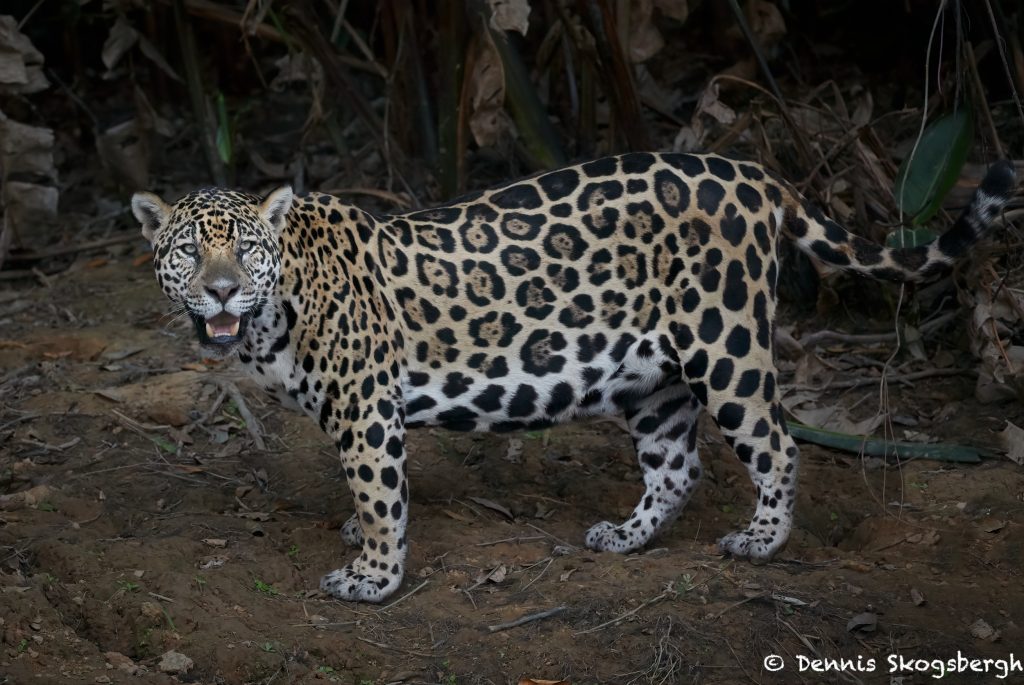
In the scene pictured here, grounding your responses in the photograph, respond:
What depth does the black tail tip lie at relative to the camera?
597 cm

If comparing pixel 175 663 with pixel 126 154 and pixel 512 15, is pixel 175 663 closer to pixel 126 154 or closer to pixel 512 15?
pixel 512 15

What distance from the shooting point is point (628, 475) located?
775 cm

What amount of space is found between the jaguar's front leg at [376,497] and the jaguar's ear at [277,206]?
0.95 metres

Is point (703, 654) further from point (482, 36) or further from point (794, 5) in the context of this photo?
point (794, 5)

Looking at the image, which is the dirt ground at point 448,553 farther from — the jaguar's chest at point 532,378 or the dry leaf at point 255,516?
the jaguar's chest at point 532,378

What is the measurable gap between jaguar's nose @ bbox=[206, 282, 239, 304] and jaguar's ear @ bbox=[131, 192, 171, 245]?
0.54 metres

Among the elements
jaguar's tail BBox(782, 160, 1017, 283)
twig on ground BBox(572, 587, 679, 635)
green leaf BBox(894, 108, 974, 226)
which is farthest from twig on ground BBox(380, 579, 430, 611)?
green leaf BBox(894, 108, 974, 226)

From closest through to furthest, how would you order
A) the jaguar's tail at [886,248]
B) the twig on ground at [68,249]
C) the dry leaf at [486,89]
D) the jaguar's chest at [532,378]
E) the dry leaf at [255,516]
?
the jaguar's tail at [886,248] < the jaguar's chest at [532,378] < the dry leaf at [255,516] < the dry leaf at [486,89] < the twig on ground at [68,249]

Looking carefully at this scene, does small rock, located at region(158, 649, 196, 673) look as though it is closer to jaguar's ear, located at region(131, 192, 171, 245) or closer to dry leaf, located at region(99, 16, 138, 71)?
jaguar's ear, located at region(131, 192, 171, 245)

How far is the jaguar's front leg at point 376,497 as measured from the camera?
614 centimetres

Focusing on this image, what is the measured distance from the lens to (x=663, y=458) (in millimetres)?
6910

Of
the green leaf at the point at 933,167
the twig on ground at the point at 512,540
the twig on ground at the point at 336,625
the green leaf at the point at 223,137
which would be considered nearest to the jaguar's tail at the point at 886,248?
the green leaf at the point at 933,167

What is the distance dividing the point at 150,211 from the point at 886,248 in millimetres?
3561

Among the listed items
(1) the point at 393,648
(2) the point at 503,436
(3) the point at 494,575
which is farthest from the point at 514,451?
(1) the point at 393,648
